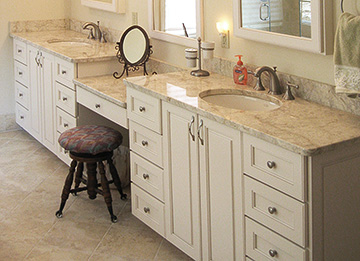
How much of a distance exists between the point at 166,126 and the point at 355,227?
1.03 metres

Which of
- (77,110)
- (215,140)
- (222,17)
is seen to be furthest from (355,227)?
(77,110)

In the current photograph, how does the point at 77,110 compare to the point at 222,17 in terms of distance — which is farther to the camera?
the point at 77,110

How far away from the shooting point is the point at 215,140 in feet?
8.18

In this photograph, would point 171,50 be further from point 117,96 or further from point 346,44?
point 346,44

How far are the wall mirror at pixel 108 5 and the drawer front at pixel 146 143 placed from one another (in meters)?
1.36

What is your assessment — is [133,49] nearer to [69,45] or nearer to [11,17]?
[69,45]

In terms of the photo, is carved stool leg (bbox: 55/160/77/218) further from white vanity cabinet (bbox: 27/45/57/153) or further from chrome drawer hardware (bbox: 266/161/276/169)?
chrome drawer hardware (bbox: 266/161/276/169)

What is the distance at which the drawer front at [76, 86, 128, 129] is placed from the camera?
3.25m

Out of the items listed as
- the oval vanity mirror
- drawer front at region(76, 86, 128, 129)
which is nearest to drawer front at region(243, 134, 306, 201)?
drawer front at region(76, 86, 128, 129)

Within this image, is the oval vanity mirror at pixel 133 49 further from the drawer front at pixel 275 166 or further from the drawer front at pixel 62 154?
the drawer front at pixel 275 166

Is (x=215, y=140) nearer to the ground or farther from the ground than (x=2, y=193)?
farther from the ground

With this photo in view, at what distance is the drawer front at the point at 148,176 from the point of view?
297cm

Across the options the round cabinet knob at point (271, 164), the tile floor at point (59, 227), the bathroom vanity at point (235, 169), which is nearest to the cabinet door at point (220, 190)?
the bathroom vanity at point (235, 169)

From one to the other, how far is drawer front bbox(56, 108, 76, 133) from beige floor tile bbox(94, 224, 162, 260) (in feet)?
3.05
